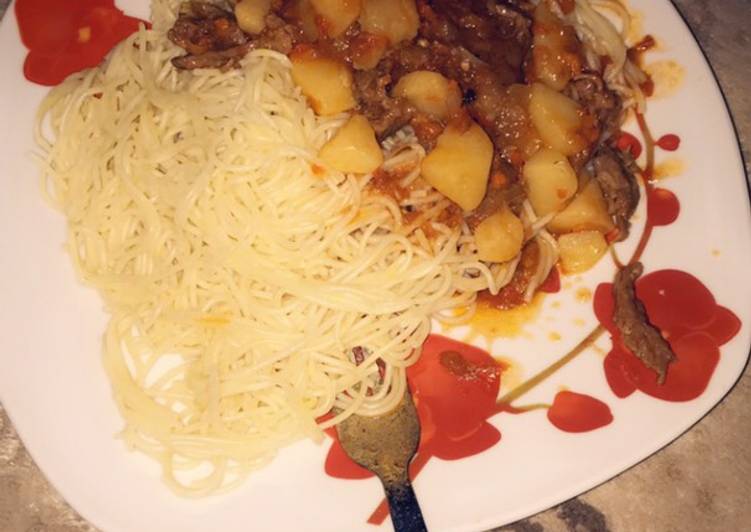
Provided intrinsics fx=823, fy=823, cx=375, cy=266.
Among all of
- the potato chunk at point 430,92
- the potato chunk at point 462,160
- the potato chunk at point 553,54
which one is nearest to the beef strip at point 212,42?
the potato chunk at point 430,92

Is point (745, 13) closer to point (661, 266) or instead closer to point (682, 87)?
point (682, 87)

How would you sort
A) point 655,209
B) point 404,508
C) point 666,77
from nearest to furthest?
point 404,508 < point 655,209 < point 666,77

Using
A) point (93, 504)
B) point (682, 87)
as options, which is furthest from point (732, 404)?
point (93, 504)

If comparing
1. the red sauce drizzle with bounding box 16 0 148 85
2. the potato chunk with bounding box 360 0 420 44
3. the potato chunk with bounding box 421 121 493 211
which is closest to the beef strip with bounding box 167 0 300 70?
the potato chunk with bounding box 360 0 420 44

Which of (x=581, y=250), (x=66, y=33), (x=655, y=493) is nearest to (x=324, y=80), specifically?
(x=581, y=250)

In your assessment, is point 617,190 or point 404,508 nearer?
point 404,508

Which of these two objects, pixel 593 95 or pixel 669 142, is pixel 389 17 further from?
pixel 669 142

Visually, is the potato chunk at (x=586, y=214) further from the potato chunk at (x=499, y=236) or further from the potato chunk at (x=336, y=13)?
the potato chunk at (x=336, y=13)
